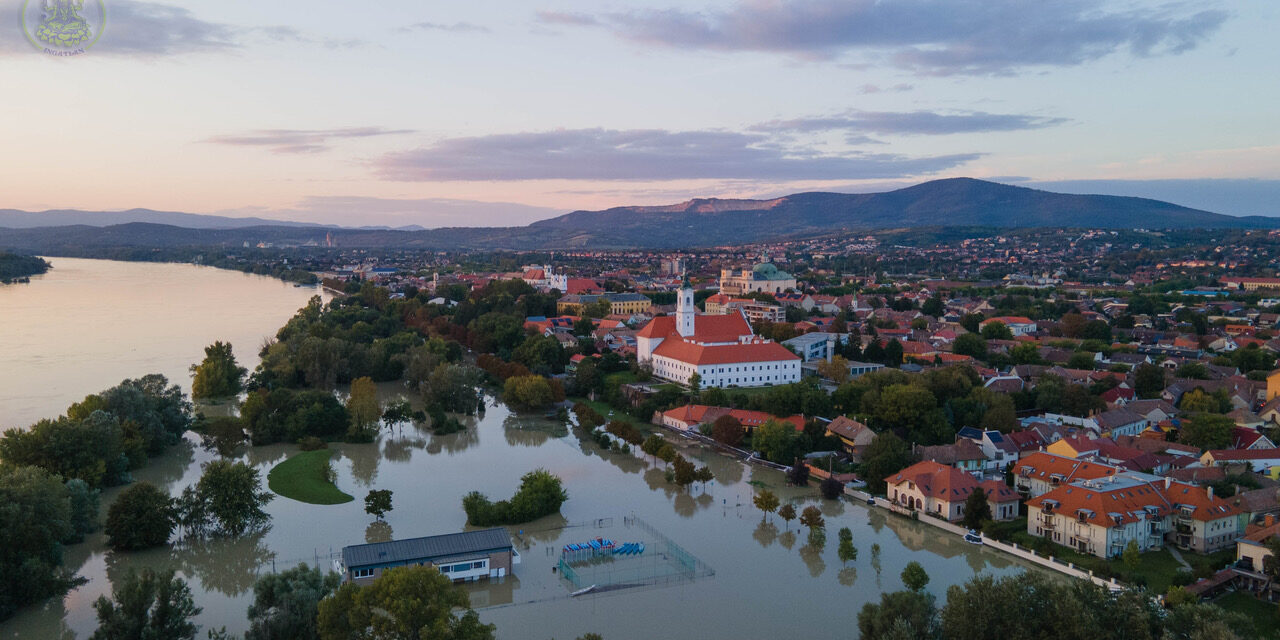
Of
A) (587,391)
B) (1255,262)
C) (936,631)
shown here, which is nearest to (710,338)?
(587,391)

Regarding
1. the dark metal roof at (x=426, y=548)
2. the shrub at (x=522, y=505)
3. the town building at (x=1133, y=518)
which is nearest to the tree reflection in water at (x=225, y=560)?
the dark metal roof at (x=426, y=548)

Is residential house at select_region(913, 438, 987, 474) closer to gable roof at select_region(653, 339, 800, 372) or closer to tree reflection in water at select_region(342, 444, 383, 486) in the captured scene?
gable roof at select_region(653, 339, 800, 372)

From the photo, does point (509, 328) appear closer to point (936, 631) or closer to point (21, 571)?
point (21, 571)

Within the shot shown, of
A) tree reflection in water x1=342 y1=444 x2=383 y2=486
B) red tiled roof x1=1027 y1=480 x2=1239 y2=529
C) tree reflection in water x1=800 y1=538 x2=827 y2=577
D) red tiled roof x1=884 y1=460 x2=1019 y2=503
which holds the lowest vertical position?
tree reflection in water x1=800 y1=538 x2=827 y2=577

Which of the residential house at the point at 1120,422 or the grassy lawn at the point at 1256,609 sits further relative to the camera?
the residential house at the point at 1120,422

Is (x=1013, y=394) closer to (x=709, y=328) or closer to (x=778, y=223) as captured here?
(x=709, y=328)

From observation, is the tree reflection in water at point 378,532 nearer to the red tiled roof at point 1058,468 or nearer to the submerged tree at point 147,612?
the submerged tree at point 147,612

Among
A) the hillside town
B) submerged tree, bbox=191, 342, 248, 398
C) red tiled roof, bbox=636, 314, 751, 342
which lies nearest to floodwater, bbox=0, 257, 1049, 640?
the hillside town
